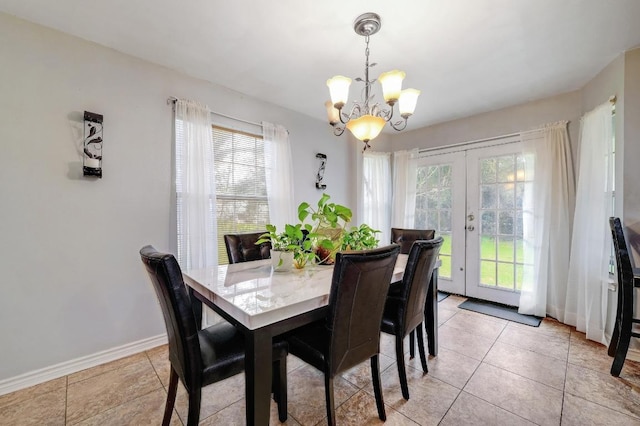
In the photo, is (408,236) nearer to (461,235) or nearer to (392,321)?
(392,321)

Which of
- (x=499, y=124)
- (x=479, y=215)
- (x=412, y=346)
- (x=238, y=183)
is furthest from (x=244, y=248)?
(x=499, y=124)

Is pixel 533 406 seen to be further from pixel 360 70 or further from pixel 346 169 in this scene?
pixel 346 169

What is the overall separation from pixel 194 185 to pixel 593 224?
Result: 3.58 metres

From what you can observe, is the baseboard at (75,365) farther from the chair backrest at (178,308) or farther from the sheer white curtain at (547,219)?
the sheer white curtain at (547,219)

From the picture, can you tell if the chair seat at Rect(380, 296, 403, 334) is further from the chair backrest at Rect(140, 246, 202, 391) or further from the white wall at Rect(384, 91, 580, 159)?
the white wall at Rect(384, 91, 580, 159)

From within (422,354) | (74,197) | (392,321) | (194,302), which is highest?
(74,197)

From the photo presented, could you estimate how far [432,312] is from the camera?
6.96 ft

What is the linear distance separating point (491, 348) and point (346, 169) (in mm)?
2652

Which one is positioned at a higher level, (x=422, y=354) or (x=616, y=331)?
(x=616, y=331)

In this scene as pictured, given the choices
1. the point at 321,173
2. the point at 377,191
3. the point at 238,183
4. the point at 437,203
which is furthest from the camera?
the point at 377,191

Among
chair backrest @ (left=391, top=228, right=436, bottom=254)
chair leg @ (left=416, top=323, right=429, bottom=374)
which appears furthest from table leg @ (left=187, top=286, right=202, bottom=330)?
chair backrest @ (left=391, top=228, right=436, bottom=254)

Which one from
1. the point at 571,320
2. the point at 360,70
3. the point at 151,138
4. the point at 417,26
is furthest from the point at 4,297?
the point at 571,320

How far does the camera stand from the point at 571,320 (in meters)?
2.68

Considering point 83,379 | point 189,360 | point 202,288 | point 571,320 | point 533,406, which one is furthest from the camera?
point 571,320
